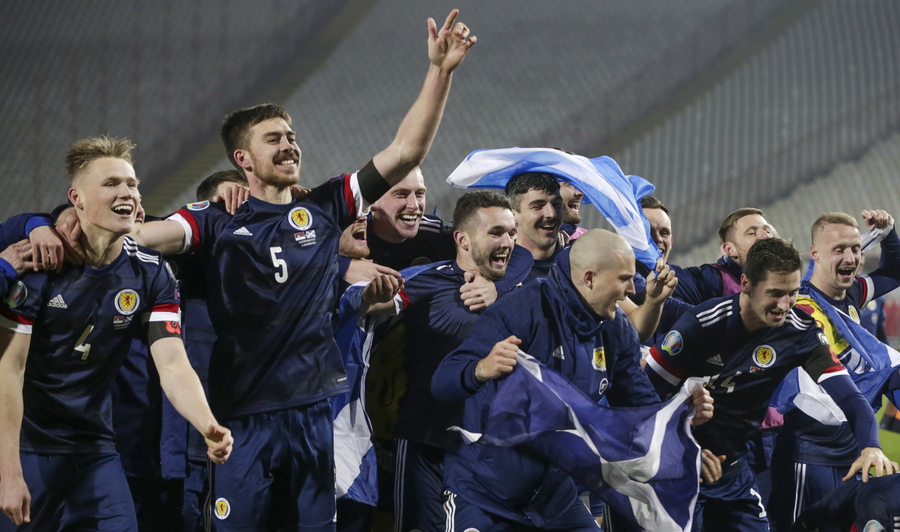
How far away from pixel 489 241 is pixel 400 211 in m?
0.63

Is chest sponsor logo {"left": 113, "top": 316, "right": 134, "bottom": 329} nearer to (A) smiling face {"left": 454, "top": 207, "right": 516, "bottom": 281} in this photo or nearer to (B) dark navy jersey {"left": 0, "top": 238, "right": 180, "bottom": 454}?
(B) dark navy jersey {"left": 0, "top": 238, "right": 180, "bottom": 454}

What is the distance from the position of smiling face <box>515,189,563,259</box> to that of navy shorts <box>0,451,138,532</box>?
2514 millimetres

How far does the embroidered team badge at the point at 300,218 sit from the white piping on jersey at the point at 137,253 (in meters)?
0.56

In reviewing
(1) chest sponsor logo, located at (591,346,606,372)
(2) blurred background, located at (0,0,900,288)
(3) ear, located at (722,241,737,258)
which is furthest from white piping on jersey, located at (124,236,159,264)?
(2) blurred background, located at (0,0,900,288)

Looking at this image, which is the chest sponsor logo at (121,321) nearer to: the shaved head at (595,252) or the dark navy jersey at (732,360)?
the shaved head at (595,252)

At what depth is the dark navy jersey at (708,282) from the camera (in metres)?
5.91

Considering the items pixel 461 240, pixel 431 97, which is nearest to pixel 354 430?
pixel 461 240

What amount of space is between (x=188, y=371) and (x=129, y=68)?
15.1 metres

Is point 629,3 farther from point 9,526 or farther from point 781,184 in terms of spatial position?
point 9,526

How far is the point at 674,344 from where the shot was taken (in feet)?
15.7

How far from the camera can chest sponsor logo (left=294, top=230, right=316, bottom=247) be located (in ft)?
12.9

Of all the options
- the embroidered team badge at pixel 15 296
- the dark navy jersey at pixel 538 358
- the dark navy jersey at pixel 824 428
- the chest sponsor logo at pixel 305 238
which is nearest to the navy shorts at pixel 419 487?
the dark navy jersey at pixel 538 358

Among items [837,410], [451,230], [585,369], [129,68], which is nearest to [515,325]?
[585,369]

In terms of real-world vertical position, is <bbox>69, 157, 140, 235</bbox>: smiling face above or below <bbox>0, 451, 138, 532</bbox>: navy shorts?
above
